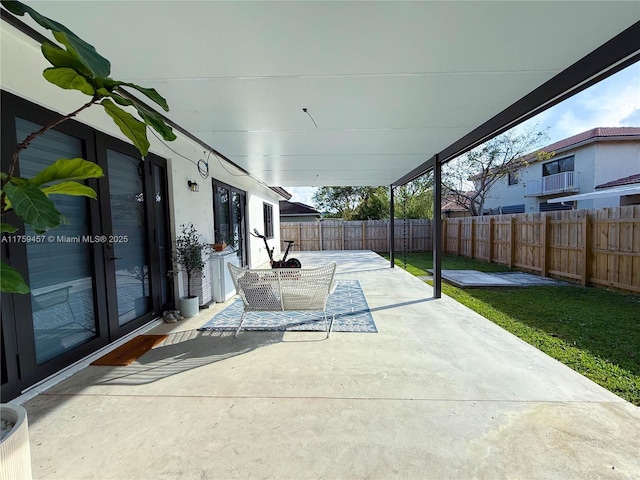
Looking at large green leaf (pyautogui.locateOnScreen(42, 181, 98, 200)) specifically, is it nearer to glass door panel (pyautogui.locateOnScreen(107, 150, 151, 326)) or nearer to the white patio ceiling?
the white patio ceiling

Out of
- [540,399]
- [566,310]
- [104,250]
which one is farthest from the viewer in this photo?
[566,310]

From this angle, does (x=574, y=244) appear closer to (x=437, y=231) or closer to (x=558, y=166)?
(x=437, y=231)

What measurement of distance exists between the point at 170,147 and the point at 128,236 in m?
1.48

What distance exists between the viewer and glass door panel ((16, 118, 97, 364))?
7.75 feet

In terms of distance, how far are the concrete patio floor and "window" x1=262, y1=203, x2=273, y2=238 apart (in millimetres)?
7847

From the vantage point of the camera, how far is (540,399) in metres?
2.18

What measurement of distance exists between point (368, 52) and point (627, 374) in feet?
11.6

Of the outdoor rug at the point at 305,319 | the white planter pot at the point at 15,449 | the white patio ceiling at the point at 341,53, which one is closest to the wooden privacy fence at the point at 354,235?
the outdoor rug at the point at 305,319

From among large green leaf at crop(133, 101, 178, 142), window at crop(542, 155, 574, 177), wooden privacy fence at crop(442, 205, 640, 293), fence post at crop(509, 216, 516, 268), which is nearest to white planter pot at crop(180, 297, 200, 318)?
large green leaf at crop(133, 101, 178, 142)

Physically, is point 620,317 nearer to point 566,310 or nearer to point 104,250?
point 566,310

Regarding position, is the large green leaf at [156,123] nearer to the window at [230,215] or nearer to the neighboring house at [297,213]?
the window at [230,215]

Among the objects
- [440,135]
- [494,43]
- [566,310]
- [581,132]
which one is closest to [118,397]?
[494,43]

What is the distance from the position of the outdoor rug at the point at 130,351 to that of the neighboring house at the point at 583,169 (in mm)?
12698

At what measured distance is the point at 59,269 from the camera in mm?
2578
